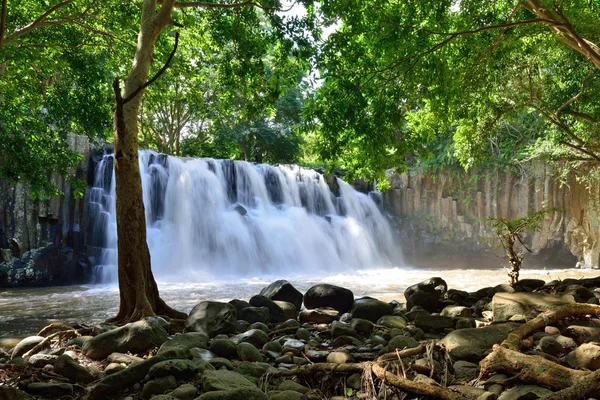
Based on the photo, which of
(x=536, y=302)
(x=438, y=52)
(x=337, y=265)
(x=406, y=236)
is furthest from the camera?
(x=406, y=236)

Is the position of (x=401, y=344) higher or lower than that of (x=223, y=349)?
higher

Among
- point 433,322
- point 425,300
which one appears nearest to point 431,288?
point 425,300

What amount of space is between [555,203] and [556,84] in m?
10.9

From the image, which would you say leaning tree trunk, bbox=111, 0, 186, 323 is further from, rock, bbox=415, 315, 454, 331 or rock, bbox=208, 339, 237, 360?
rock, bbox=415, 315, 454, 331

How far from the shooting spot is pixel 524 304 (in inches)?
192

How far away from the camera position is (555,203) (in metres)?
20.5

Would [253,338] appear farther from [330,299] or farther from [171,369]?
[330,299]

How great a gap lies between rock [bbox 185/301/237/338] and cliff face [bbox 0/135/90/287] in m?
11.8

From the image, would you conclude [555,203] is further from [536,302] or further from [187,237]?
[536,302]

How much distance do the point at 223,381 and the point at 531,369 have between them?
2.14 meters

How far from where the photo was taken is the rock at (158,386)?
3357mm

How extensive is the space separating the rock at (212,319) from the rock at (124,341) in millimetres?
748

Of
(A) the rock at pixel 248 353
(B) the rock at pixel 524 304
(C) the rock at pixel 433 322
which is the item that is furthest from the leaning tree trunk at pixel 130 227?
(B) the rock at pixel 524 304

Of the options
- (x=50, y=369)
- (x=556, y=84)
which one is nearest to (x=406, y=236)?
(x=556, y=84)
